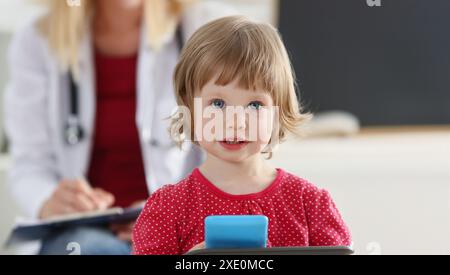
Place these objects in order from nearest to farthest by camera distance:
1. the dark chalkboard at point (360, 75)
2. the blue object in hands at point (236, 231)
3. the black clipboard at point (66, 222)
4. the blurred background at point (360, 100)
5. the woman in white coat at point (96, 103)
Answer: the blue object in hands at point (236, 231), the black clipboard at point (66, 222), the woman in white coat at point (96, 103), the blurred background at point (360, 100), the dark chalkboard at point (360, 75)

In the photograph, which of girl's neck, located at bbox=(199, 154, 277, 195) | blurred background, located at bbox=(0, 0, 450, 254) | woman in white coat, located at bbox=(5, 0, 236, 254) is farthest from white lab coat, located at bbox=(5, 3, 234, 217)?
girl's neck, located at bbox=(199, 154, 277, 195)

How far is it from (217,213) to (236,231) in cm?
6

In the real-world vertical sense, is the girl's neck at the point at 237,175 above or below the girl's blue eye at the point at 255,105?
below

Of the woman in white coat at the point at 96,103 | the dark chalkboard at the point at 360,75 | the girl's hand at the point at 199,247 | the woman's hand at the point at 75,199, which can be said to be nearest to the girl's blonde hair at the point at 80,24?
the woman in white coat at the point at 96,103

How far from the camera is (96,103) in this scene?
122 centimetres

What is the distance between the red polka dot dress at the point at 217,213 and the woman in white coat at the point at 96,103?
0.40m

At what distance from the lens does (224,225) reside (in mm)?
661

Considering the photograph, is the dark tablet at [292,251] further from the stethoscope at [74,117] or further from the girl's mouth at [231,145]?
the stethoscope at [74,117]

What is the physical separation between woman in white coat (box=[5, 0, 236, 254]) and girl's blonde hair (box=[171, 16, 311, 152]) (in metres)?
0.40

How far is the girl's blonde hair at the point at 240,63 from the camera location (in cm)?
71

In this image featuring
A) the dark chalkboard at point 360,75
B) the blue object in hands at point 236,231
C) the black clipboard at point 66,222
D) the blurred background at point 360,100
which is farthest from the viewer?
the dark chalkboard at point 360,75

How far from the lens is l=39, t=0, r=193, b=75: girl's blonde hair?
47.5 inches

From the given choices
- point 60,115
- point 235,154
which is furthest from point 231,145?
point 60,115
